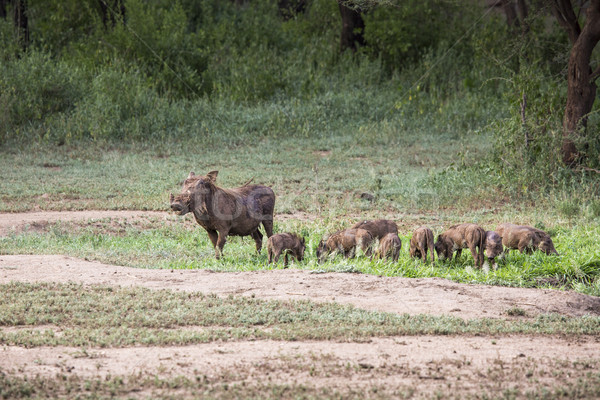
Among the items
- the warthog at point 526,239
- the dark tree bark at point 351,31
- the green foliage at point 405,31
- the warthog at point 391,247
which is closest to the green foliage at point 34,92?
the dark tree bark at point 351,31

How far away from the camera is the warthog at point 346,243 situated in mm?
9016

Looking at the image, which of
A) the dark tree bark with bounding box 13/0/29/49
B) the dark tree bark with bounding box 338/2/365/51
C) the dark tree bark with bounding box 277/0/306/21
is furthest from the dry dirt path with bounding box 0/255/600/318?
the dark tree bark with bounding box 277/0/306/21

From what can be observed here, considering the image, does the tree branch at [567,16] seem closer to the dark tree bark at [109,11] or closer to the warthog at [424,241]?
the warthog at [424,241]

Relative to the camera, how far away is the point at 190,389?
473cm

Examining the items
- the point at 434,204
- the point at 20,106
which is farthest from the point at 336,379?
the point at 20,106

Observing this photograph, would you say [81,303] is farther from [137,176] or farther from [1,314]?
[137,176]

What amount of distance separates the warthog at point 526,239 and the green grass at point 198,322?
8.11 ft

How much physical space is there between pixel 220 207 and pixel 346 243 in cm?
151

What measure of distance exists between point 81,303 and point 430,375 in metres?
3.19

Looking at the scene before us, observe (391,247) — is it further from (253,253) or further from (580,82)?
(580,82)

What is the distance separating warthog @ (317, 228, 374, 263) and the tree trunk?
6.31m

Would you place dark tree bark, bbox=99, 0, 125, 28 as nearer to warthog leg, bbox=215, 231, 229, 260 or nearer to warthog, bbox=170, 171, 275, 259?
warthog, bbox=170, 171, 275, 259

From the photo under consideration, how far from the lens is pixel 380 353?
5508 mm

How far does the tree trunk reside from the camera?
45.6 feet
